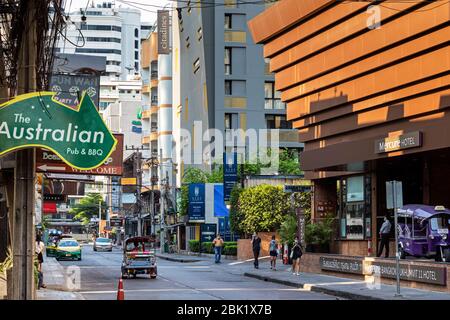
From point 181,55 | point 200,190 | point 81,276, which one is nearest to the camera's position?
point 81,276

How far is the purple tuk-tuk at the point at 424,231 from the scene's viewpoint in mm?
29569

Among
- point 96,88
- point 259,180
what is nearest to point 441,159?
point 96,88

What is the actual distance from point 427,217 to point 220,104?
47.8m

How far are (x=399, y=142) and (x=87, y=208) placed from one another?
496 feet

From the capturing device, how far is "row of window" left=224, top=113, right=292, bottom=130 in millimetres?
77156

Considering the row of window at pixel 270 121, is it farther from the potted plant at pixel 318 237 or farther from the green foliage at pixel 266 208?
the potted plant at pixel 318 237

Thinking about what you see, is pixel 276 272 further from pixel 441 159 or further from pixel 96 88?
pixel 96 88

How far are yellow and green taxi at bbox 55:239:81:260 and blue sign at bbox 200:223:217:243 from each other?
12.3 m

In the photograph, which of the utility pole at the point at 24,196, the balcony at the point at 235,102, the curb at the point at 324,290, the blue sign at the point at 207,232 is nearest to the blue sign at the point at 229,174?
the blue sign at the point at 207,232

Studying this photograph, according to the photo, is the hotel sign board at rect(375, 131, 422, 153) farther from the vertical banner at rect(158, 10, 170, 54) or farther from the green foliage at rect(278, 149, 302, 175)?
the vertical banner at rect(158, 10, 170, 54)

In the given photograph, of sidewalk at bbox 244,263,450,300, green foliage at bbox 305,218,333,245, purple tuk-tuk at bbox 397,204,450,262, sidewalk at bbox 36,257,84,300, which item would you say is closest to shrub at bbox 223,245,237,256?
sidewalk at bbox 244,263,450,300

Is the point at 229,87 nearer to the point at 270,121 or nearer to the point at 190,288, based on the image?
the point at 270,121

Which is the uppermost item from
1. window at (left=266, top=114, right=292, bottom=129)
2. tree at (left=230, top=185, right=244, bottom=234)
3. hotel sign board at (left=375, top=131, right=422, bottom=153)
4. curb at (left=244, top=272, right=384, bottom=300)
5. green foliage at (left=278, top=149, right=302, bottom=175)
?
window at (left=266, top=114, right=292, bottom=129)

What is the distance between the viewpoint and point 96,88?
31.5 m
